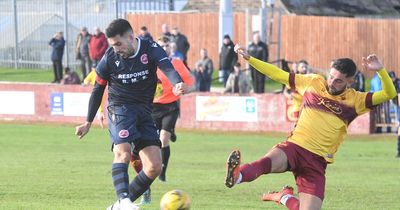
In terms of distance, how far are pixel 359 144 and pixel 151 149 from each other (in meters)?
15.7

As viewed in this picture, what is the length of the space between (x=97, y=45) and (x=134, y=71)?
23.1 m

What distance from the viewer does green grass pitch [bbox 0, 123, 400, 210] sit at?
14.7 metres

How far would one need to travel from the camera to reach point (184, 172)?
63.5ft

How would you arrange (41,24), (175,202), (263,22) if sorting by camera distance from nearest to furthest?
(175,202)
(263,22)
(41,24)

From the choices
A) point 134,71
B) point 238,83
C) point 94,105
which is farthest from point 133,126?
point 238,83

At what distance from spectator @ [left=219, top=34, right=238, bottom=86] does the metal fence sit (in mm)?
6426

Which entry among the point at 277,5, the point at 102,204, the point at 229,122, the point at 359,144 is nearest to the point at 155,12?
the point at 277,5

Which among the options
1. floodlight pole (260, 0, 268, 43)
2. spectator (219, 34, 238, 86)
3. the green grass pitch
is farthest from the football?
floodlight pole (260, 0, 268, 43)

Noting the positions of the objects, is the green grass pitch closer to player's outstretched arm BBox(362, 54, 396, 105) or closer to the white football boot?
the white football boot

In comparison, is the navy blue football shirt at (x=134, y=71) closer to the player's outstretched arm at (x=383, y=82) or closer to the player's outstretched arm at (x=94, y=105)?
the player's outstretched arm at (x=94, y=105)

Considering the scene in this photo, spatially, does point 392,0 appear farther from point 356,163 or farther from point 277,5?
point 356,163

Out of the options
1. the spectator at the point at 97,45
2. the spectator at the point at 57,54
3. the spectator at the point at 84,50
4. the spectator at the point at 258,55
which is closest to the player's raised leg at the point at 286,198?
the spectator at the point at 258,55

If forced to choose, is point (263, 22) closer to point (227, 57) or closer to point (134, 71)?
point (227, 57)

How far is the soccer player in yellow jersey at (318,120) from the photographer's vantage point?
11297 millimetres
